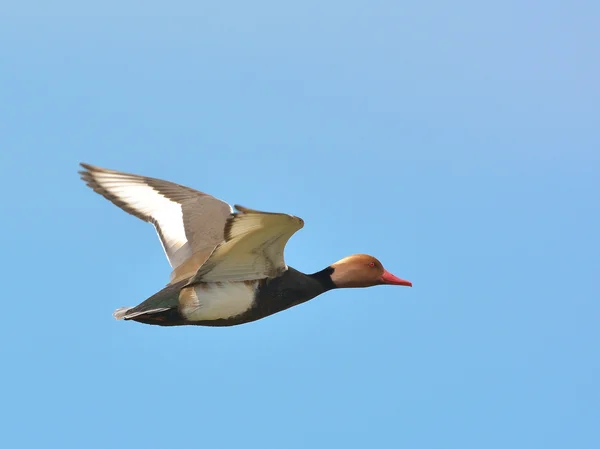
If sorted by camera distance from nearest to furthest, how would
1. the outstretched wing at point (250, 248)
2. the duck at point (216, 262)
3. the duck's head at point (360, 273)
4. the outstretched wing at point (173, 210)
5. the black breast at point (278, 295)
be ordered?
the outstretched wing at point (250, 248) < the duck at point (216, 262) < the black breast at point (278, 295) < the outstretched wing at point (173, 210) < the duck's head at point (360, 273)

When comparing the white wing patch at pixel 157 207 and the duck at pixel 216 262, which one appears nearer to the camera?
the duck at pixel 216 262

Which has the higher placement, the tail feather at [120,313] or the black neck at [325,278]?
the black neck at [325,278]

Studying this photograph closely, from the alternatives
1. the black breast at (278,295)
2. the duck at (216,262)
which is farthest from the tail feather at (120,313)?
the black breast at (278,295)

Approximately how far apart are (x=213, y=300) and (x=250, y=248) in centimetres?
73

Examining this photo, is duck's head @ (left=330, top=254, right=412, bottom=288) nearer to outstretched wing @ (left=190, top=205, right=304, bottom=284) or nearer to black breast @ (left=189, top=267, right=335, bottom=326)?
black breast @ (left=189, top=267, right=335, bottom=326)

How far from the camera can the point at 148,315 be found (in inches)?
328

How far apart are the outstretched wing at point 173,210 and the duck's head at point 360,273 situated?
1.24 metres

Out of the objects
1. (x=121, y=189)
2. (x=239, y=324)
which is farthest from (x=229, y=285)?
(x=121, y=189)

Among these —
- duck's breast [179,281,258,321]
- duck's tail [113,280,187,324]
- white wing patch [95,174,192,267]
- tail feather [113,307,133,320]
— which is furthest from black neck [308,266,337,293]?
tail feather [113,307,133,320]

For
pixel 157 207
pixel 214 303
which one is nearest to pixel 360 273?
pixel 214 303

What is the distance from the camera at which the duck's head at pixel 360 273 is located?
31.1 ft

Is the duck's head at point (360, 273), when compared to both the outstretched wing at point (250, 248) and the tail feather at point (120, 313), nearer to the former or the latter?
the outstretched wing at point (250, 248)

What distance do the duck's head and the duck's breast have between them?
1.30m

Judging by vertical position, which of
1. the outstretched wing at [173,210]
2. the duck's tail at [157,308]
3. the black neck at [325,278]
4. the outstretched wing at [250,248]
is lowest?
the duck's tail at [157,308]
